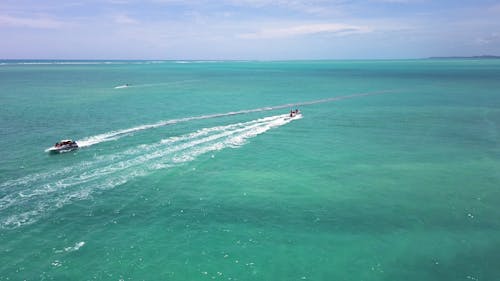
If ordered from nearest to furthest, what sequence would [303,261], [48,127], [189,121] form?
[303,261]
[48,127]
[189,121]

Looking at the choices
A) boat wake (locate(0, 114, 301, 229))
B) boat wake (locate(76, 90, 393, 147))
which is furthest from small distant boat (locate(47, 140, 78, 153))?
boat wake (locate(0, 114, 301, 229))

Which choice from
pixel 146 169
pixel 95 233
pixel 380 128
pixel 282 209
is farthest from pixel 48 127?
pixel 380 128

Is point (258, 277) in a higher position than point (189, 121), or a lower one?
lower

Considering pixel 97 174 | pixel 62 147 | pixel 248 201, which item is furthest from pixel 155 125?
pixel 248 201

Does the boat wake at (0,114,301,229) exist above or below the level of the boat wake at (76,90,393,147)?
below

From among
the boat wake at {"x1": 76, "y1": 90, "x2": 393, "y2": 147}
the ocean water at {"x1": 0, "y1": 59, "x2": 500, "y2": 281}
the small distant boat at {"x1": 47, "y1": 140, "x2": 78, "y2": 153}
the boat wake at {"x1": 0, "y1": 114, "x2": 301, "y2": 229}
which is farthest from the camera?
the boat wake at {"x1": 76, "y1": 90, "x2": 393, "y2": 147}

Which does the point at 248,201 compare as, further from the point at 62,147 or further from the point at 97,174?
the point at 62,147

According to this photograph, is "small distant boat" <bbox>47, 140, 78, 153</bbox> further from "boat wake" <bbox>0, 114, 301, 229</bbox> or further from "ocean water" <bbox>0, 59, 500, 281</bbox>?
"boat wake" <bbox>0, 114, 301, 229</bbox>

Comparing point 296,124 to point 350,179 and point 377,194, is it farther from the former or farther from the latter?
point 377,194

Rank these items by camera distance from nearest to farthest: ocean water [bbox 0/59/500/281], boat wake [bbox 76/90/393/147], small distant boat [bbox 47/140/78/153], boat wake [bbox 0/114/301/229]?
1. ocean water [bbox 0/59/500/281]
2. boat wake [bbox 0/114/301/229]
3. small distant boat [bbox 47/140/78/153]
4. boat wake [bbox 76/90/393/147]
